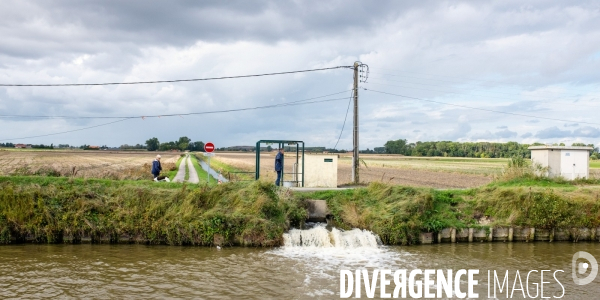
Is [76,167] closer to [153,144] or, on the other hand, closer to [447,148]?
[153,144]

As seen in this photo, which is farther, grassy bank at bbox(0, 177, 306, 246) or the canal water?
grassy bank at bbox(0, 177, 306, 246)

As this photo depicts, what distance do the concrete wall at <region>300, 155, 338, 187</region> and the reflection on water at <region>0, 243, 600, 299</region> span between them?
30.0 ft

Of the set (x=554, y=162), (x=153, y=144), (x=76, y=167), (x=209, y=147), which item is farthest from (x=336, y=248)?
(x=153, y=144)

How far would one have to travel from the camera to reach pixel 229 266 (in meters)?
14.6

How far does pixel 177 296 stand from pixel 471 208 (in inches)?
565

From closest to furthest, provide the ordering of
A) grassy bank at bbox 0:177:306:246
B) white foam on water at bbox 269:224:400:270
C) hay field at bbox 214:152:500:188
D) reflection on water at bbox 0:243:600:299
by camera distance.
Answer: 1. reflection on water at bbox 0:243:600:299
2. white foam on water at bbox 269:224:400:270
3. grassy bank at bbox 0:177:306:246
4. hay field at bbox 214:152:500:188

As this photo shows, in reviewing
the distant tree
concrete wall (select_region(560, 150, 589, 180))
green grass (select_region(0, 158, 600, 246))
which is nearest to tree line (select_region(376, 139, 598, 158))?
the distant tree

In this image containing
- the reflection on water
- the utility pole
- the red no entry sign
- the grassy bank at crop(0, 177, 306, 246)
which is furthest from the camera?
the utility pole

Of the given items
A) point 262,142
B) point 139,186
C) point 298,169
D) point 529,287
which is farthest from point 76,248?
point 529,287

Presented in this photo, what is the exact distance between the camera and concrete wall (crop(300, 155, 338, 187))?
26.6 meters

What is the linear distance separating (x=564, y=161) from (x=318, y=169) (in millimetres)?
14739

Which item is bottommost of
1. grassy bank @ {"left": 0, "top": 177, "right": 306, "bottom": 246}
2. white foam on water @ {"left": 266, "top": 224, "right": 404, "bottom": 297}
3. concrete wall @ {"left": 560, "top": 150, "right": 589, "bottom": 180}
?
white foam on water @ {"left": 266, "top": 224, "right": 404, "bottom": 297}

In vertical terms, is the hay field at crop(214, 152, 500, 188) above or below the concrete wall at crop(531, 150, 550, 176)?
below

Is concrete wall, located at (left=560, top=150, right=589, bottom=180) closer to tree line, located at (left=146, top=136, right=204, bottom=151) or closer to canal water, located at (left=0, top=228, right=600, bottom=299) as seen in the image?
canal water, located at (left=0, top=228, right=600, bottom=299)
